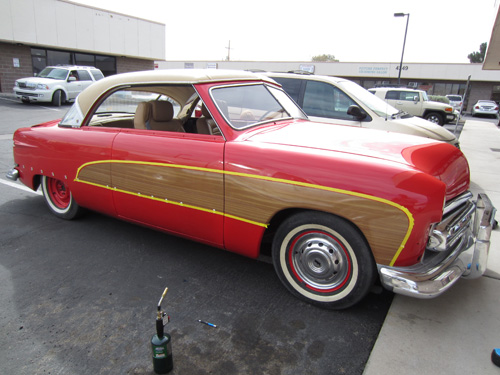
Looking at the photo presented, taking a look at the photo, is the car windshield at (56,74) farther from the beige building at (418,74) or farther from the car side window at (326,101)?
the beige building at (418,74)

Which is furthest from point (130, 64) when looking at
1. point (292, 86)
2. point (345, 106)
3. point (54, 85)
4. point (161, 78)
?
point (161, 78)

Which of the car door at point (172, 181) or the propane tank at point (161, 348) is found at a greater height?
the car door at point (172, 181)

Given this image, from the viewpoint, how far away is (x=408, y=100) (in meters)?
15.5

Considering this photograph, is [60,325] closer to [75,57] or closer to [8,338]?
[8,338]

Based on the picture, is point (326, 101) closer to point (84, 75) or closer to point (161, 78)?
point (161, 78)

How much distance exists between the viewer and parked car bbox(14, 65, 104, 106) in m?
15.9

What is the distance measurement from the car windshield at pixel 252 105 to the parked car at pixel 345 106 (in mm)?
2020

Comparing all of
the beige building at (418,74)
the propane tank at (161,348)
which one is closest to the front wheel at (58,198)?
the propane tank at (161,348)

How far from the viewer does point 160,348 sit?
200 centimetres

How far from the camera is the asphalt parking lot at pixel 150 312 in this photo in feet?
7.26

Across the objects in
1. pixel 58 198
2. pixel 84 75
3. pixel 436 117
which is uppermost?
pixel 84 75

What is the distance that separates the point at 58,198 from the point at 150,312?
2.42m

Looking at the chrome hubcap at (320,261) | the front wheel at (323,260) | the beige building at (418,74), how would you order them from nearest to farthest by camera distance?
the front wheel at (323,260), the chrome hubcap at (320,261), the beige building at (418,74)

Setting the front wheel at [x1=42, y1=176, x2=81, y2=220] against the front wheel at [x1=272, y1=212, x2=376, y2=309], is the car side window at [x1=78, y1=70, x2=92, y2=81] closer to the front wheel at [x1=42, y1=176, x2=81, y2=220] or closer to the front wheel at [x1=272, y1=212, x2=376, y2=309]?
the front wheel at [x1=42, y1=176, x2=81, y2=220]
